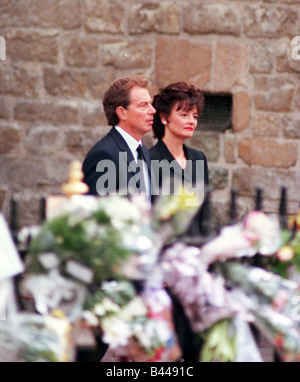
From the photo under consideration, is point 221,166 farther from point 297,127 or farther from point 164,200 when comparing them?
point 164,200

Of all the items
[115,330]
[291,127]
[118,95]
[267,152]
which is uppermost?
[118,95]

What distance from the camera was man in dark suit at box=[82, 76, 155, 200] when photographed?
390 cm

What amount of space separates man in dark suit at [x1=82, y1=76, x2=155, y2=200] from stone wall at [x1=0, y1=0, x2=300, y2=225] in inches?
75.6

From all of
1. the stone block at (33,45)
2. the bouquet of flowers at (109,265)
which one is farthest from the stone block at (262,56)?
the bouquet of flowers at (109,265)

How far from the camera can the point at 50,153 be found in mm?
6367

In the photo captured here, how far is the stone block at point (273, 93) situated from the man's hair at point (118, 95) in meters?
2.00

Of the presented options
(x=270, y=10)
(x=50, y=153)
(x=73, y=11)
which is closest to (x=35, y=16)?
(x=73, y=11)

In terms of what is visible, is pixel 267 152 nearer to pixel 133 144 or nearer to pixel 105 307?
pixel 133 144

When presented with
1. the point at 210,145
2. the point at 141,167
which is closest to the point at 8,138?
the point at 210,145

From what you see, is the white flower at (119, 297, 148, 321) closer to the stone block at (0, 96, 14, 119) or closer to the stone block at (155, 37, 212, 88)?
the stone block at (155, 37, 212, 88)

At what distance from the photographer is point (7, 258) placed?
2.66 metres

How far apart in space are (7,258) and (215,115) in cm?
390

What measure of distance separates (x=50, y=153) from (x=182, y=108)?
2.11 metres

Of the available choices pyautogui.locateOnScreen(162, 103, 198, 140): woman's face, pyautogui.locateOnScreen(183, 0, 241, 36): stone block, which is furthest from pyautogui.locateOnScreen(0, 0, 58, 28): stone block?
pyautogui.locateOnScreen(162, 103, 198, 140): woman's face
